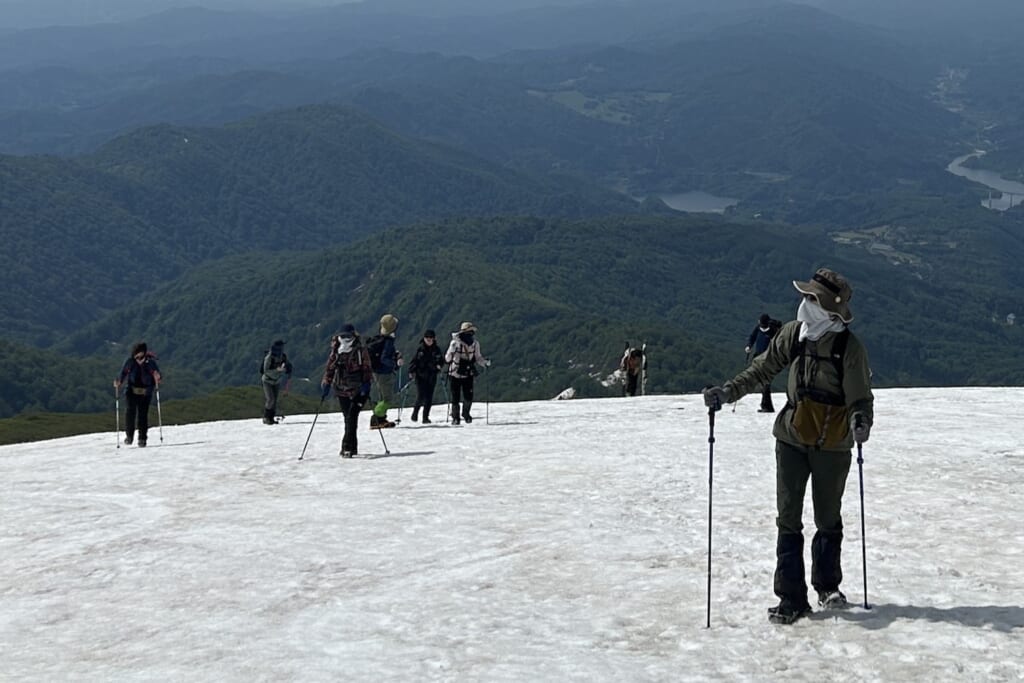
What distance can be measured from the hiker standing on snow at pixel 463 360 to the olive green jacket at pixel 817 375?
59.2ft

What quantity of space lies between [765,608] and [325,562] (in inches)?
230

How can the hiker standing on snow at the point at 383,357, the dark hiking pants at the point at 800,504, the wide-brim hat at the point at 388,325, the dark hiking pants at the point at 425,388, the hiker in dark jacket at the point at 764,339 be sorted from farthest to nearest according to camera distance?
1. the hiker in dark jacket at the point at 764,339
2. the dark hiking pants at the point at 425,388
3. the hiker standing on snow at the point at 383,357
4. the wide-brim hat at the point at 388,325
5. the dark hiking pants at the point at 800,504

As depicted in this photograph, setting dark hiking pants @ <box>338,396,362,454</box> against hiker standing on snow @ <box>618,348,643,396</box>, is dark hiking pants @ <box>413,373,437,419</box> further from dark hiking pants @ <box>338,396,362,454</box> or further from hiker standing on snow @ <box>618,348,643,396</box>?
hiker standing on snow @ <box>618,348,643,396</box>

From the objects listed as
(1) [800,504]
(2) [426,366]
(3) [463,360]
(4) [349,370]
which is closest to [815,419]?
(1) [800,504]

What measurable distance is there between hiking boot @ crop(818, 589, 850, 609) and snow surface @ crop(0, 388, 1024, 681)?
0.13 meters

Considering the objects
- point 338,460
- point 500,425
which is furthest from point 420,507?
point 500,425

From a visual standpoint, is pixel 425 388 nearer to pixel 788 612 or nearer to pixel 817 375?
pixel 788 612

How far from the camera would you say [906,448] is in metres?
24.2

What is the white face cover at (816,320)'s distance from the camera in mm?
11359

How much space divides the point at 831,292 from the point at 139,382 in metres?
23.0

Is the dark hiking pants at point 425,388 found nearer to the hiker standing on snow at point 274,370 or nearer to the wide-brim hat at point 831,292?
the hiker standing on snow at point 274,370

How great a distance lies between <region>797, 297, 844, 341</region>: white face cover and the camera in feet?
37.3

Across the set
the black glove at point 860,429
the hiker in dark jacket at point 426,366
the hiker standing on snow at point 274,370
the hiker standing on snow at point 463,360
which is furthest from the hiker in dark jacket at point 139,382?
the black glove at point 860,429

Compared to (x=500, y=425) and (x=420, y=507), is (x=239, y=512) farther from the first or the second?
(x=500, y=425)
